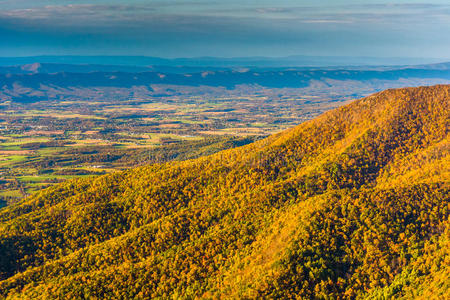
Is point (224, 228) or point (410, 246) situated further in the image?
point (224, 228)

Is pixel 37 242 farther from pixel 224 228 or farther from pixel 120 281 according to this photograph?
pixel 224 228

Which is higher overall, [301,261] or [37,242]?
[301,261]

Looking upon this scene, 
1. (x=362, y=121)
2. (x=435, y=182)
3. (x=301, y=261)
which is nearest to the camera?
(x=301, y=261)

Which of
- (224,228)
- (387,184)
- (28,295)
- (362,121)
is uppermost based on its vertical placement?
(362,121)

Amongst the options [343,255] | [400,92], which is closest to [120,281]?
[343,255]

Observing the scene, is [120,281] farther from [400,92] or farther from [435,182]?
[400,92]

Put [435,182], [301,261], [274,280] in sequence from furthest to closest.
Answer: [435,182]
[301,261]
[274,280]

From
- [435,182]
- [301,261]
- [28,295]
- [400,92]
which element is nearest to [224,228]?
[301,261]
